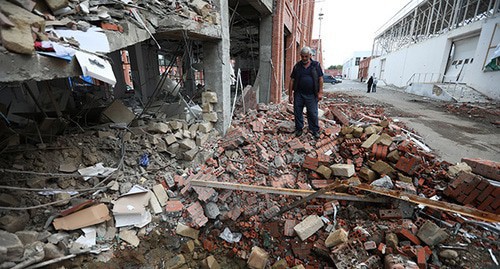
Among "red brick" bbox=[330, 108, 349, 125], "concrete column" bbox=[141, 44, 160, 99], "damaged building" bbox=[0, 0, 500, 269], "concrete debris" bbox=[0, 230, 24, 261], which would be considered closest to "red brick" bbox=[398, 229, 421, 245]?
"damaged building" bbox=[0, 0, 500, 269]

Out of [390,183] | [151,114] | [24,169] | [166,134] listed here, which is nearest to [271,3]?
[151,114]

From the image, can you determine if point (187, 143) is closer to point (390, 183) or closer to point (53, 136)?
point (53, 136)

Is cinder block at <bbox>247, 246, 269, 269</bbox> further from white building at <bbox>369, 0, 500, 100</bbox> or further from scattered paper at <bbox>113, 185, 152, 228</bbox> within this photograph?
white building at <bbox>369, 0, 500, 100</bbox>

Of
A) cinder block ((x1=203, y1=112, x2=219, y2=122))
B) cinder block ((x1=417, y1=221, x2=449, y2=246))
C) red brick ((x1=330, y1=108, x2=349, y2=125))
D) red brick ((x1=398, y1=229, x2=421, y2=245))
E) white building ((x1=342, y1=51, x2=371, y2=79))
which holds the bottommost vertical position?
red brick ((x1=398, y1=229, x2=421, y2=245))

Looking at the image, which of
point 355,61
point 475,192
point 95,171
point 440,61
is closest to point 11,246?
point 95,171

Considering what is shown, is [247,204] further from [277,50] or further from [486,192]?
[277,50]

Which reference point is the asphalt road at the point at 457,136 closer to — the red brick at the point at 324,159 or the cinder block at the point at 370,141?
the cinder block at the point at 370,141

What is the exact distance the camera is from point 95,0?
9.33 ft

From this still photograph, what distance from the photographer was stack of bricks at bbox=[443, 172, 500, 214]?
2957mm

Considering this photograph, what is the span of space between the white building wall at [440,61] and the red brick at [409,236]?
1334cm

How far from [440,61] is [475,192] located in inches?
702

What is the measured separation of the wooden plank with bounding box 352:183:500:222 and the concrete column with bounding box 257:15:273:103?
20.0 feet

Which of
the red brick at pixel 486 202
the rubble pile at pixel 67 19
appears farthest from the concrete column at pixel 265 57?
the red brick at pixel 486 202

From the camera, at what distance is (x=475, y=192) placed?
3.09 m
